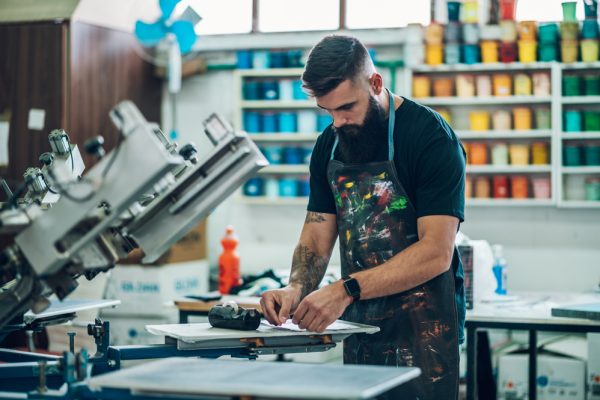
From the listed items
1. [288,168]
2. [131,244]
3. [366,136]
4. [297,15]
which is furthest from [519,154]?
[131,244]

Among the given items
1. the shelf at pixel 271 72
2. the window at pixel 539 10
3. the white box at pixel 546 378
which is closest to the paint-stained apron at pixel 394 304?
the white box at pixel 546 378

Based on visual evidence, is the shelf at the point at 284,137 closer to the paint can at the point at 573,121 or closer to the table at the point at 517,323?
the paint can at the point at 573,121

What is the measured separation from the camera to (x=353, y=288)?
2135 mm

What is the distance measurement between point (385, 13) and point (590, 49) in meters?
1.40

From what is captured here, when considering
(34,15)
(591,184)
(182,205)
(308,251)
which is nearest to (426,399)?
(308,251)

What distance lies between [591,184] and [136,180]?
162 inches

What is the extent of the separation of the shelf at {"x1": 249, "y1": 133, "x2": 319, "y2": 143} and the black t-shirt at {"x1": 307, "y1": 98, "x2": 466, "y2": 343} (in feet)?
10.1

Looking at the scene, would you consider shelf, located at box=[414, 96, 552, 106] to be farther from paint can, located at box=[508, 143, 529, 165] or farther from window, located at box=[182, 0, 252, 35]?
window, located at box=[182, 0, 252, 35]

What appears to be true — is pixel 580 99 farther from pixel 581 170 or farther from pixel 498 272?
pixel 498 272

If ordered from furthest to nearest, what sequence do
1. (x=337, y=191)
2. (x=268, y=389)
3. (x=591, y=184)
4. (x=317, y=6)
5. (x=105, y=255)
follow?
(x=317, y=6) → (x=591, y=184) → (x=337, y=191) → (x=105, y=255) → (x=268, y=389)

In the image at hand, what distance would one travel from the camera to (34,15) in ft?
17.2

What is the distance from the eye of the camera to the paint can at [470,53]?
521 centimetres

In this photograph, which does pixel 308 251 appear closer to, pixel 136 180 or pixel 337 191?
pixel 337 191

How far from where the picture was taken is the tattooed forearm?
96.0 inches
